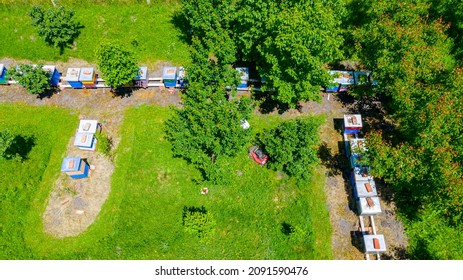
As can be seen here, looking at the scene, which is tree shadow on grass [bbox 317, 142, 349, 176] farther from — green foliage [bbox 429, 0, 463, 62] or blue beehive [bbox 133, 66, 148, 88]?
blue beehive [bbox 133, 66, 148, 88]

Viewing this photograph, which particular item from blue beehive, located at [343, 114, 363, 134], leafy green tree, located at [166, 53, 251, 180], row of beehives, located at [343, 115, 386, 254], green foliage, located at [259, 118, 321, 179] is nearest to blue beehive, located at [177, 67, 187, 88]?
leafy green tree, located at [166, 53, 251, 180]

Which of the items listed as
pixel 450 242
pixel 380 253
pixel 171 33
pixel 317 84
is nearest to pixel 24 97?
pixel 171 33

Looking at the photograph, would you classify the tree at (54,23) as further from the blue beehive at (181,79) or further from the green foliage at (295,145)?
the green foliage at (295,145)

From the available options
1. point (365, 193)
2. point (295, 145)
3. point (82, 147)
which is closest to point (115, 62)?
point (82, 147)

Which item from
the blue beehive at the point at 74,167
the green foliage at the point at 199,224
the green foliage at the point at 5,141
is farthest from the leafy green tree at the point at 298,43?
the green foliage at the point at 5,141

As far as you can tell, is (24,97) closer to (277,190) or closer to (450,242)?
(277,190)

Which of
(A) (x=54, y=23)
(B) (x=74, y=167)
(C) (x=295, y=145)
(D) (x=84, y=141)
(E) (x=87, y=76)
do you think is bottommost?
(B) (x=74, y=167)

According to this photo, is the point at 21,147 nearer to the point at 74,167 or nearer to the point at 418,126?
the point at 74,167
